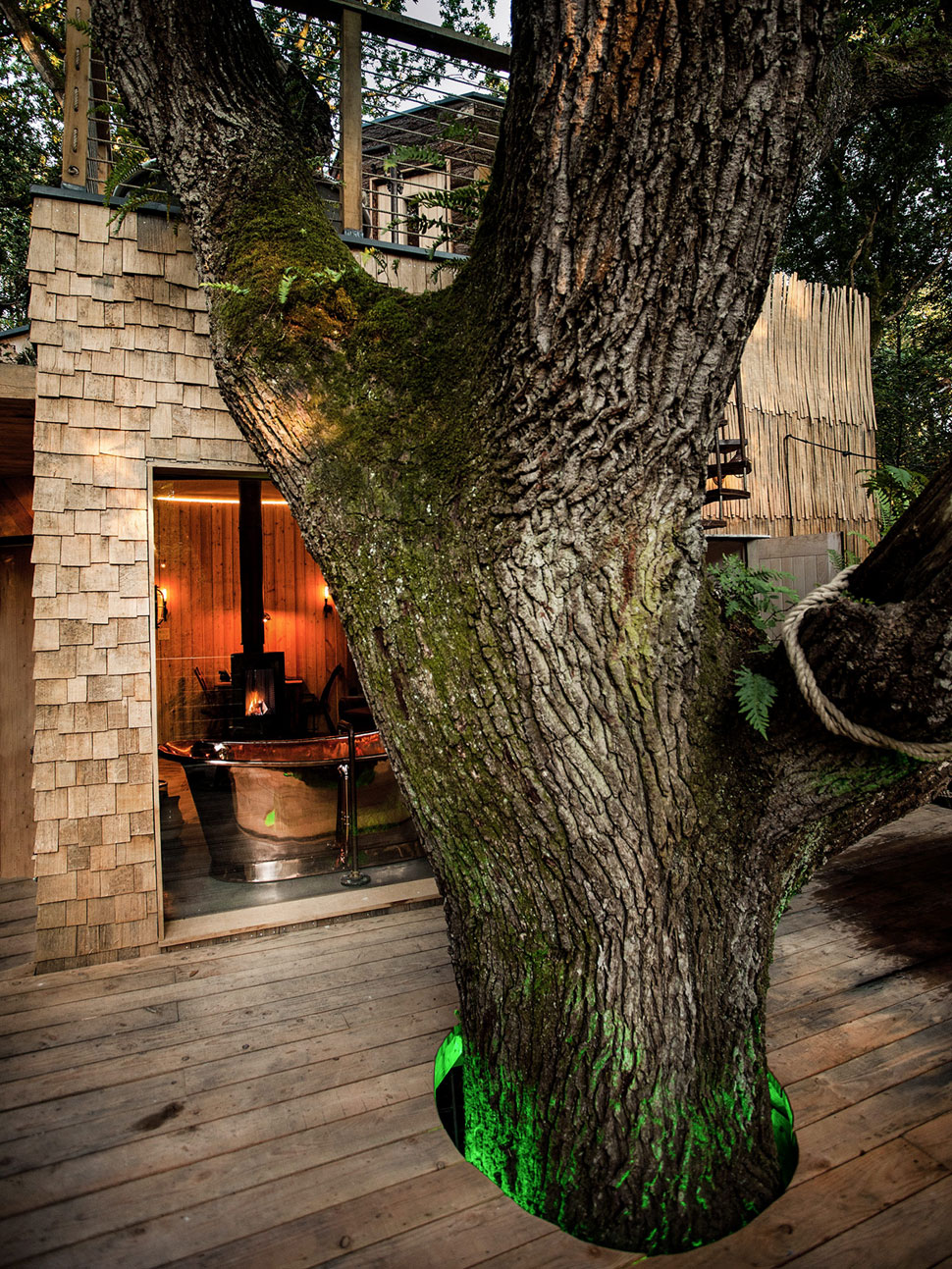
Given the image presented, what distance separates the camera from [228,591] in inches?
345

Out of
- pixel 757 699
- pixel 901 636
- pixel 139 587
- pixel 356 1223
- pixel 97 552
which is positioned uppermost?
pixel 97 552

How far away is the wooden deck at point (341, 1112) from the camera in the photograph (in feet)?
5.37

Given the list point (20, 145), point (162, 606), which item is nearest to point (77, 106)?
point (162, 606)

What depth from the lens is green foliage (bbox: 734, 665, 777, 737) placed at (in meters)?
1.38

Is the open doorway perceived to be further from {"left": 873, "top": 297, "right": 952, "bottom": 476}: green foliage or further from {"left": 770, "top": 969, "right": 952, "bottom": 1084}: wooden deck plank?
{"left": 873, "top": 297, "right": 952, "bottom": 476}: green foliage

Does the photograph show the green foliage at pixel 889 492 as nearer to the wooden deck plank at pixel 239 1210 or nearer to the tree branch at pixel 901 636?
the tree branch at pixel 901 636

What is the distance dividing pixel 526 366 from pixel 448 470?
10.9 inches

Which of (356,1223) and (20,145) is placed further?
(20,145)

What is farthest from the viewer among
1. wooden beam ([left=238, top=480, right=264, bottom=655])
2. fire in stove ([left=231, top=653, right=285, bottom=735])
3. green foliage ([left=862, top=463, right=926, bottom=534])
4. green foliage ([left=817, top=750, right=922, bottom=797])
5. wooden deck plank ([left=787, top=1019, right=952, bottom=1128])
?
wooden beam ([left=238, top=480, right=264, bottom=655])

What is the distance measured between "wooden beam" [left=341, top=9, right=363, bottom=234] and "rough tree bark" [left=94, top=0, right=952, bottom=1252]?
2061mm

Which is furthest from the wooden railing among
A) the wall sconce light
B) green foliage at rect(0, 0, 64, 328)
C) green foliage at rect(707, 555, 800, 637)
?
green foliage at rect(0, 0, 64, 328)

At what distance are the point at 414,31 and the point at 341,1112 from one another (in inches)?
186

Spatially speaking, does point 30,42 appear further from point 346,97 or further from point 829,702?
point 829,702

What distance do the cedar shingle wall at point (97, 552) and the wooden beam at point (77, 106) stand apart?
15cm
